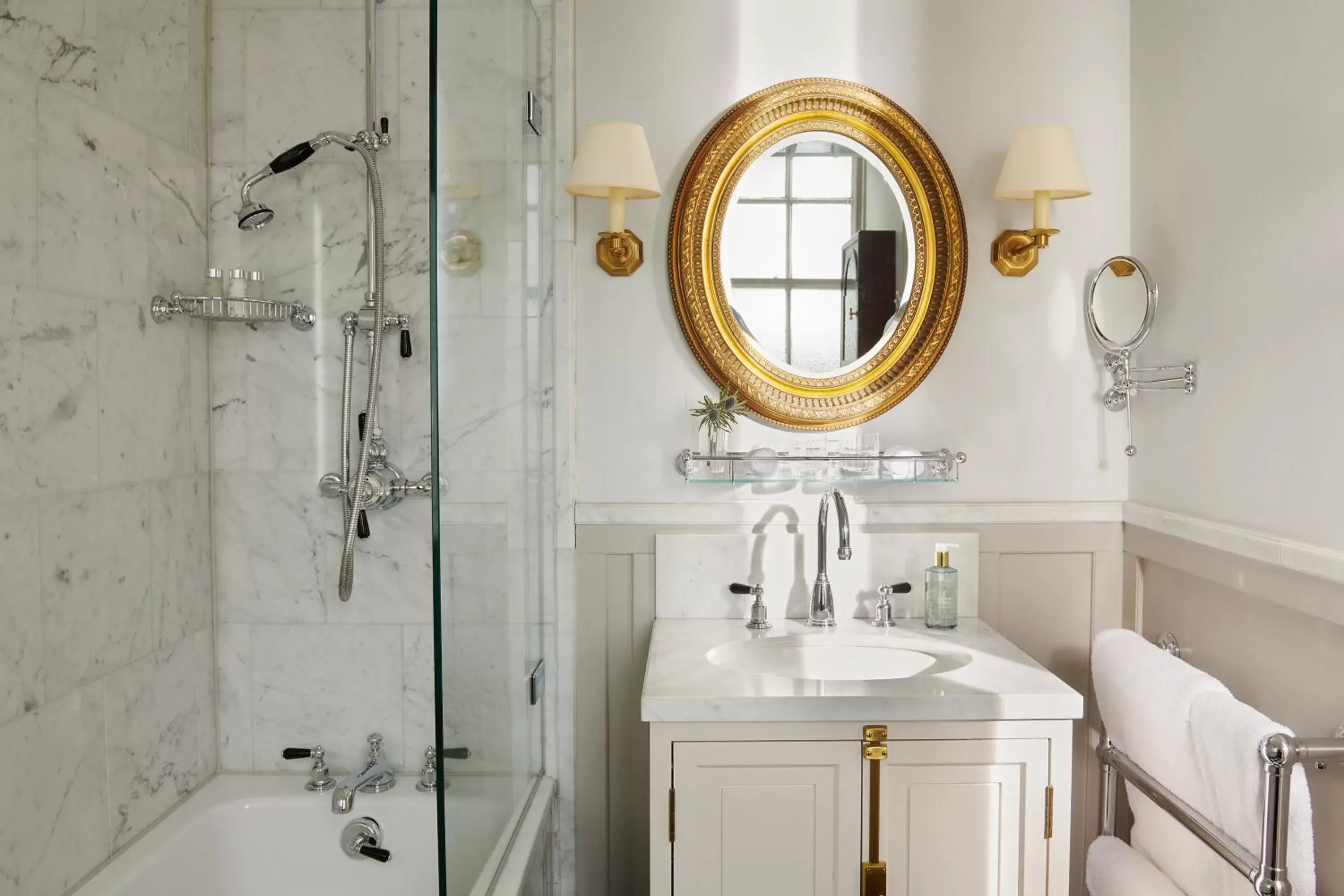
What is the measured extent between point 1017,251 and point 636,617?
1.17 m

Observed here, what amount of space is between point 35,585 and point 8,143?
70 centimetres

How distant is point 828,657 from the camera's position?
1945 mm

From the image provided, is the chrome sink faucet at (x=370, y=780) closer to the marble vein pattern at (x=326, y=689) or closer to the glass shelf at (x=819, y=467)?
the marble vein pattern at (x=326, y=689)

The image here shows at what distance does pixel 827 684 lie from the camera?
1645 millimetres

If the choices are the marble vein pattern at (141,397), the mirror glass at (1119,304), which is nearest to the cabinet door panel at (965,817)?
the mirror glass at (1119,304)

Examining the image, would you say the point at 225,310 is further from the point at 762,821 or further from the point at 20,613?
the point at 762,821

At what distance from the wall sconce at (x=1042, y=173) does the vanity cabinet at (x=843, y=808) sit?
1041mm

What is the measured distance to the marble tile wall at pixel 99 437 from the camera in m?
1.48

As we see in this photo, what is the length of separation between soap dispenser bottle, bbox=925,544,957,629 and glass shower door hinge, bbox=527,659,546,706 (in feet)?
2.71

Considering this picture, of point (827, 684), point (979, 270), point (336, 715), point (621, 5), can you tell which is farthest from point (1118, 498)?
point (336, 715)

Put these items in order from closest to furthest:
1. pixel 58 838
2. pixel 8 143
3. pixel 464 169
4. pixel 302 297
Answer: pixel 464 169
pixel 8 143
pixel 58 838
pixel 302 297

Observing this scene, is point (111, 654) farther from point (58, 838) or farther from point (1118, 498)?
point (1118, 498)

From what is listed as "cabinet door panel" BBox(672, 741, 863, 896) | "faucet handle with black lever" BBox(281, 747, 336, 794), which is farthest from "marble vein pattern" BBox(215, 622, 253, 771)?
"cabinet door panel" BBox(672, 741, 863, 896)

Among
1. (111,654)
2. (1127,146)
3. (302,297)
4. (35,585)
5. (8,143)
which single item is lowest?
(111,654)
